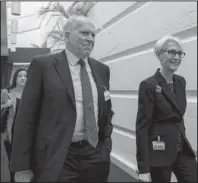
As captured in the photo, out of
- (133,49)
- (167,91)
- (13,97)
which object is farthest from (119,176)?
(167,91)

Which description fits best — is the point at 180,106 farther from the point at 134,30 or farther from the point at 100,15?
the point at 100,15

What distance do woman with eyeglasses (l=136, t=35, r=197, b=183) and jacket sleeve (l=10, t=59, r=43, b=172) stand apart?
89cm

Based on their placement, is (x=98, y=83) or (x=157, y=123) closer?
(x=98, y=83)

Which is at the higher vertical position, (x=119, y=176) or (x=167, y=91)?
(x=167, y=91)

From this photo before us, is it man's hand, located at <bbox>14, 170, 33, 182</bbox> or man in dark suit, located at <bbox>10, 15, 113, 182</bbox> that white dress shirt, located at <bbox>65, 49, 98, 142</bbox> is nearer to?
man in dark suit, located at <bbox>10, 15, 113, 182</bbox>

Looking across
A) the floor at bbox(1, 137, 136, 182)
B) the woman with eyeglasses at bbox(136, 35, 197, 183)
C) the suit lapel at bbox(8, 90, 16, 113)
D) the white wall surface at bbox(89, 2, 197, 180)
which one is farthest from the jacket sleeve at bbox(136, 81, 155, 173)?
the floor at bbox(1, 137, 136, 182)

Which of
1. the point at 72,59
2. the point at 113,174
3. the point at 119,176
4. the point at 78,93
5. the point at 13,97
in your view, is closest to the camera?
the point at 78,93

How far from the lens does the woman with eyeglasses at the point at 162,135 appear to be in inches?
105

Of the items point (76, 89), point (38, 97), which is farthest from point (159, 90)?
point (38, 97)

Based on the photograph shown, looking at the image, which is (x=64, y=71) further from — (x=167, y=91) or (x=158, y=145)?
(x=158, y=145)

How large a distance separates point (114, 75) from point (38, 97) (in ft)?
13.5

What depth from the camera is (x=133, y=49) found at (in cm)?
534

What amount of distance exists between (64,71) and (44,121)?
0.37m

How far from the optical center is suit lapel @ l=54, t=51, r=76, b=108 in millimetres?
2303
